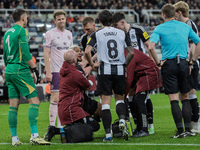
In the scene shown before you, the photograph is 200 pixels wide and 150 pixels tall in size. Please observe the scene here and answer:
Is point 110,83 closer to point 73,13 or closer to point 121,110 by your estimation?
point 121,110

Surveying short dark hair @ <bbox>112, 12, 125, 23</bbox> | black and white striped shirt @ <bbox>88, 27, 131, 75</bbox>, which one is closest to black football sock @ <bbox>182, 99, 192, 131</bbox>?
black and white striped shirt @ <bbox>88, 27, 131, 75</bbox>

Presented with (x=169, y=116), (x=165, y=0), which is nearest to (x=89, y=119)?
(x=169, y=116)

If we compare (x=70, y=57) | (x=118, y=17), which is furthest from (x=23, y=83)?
(x=118, y=17)

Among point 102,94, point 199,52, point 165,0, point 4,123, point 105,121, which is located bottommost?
point 4,123

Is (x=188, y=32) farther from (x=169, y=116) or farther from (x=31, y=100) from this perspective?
(x=169, y=116)

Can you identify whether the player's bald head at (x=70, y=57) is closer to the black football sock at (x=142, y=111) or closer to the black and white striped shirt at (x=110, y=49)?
the black and white striped shirt at (x=110, y=49)

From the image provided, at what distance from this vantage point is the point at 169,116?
10.6 m

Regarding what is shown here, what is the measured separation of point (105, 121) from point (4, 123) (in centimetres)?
469

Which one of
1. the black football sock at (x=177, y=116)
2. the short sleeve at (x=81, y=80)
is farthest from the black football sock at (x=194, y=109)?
the short sleeve at (x=81, y=80)

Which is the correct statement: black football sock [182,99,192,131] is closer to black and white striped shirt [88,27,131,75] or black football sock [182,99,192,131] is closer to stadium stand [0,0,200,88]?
black and white striped shirt [88,27,131,75]

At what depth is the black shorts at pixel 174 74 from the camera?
6.66 m

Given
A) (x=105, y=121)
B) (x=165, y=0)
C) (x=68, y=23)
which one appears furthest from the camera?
(x=165, y=0)

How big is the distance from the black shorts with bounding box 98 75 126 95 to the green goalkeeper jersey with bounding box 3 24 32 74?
1185 millimetres

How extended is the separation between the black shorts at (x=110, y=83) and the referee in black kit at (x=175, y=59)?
67cm
